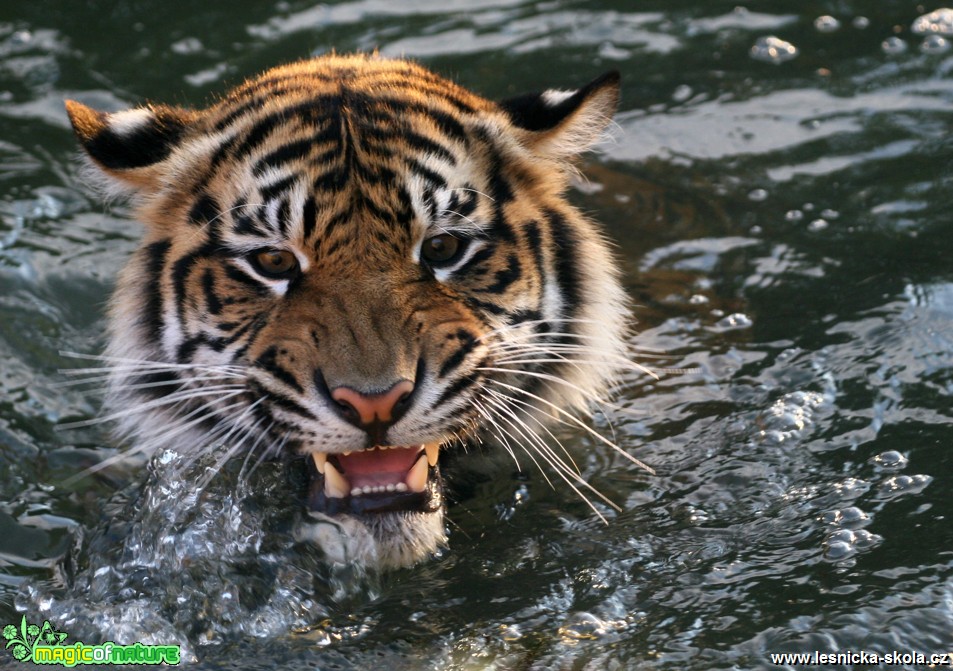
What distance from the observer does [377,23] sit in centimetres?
573

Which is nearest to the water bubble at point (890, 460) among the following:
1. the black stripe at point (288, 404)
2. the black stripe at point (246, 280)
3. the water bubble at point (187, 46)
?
the black stripe at point (288, 404)

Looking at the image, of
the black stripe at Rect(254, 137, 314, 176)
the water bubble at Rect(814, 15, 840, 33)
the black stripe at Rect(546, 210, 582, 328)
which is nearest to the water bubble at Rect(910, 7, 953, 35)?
the water bubble at Rect(814, 15, 840, 33)

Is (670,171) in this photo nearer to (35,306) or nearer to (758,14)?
(758,14)

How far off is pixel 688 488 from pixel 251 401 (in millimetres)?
1147

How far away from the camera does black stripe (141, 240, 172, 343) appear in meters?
3.06

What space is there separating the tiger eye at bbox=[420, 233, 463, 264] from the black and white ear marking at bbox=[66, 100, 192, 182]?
0.70 m

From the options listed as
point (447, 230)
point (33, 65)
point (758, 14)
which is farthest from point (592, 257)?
point (33, 65)

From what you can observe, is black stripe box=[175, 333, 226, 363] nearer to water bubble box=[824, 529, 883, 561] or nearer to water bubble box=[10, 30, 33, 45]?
water bubble box=[824, 529, 883, 561]

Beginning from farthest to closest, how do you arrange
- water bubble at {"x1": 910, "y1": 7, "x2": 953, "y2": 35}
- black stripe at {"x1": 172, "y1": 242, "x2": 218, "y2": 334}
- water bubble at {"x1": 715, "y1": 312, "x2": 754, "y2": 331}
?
water bubble at {"x1": 910, "y1": 7, "x2": 953, "y2": 35} → water bubble at {"x1": 715, "y1": 312, "x2": 754, "y2": 331} → black stripe at {"x1": 172, "y1": 242, "x2": 218, "y2": 334}

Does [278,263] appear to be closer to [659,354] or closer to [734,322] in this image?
[659,354]

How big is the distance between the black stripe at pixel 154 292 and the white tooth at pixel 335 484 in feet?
1.92

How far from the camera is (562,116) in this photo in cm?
317

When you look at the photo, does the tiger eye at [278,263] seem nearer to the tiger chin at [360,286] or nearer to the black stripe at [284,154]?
the tiger chin at [360,286]

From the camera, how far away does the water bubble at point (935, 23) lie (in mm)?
A: 5250
